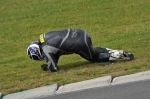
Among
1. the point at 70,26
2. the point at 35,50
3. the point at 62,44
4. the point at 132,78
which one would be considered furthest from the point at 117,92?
the point at 70,26

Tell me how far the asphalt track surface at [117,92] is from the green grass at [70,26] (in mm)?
871

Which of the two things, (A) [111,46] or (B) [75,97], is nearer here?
(B) [75,97]

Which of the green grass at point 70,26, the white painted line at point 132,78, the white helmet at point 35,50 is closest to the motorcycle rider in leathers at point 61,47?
the white helmet at point 35,50

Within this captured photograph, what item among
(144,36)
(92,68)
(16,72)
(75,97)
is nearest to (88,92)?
(75,97)

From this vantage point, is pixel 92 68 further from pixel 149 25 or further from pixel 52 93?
pixel 149 25

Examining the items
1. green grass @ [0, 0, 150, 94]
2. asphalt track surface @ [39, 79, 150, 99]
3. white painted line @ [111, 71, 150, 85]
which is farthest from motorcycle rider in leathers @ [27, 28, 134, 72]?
asphalt track surface @ [39, 79, 150, 99]

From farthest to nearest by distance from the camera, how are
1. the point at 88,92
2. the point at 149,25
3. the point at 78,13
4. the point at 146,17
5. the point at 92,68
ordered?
the point at 78,13
the point at 146,17
the point at 149,25
the point at 92,68
the point at 88,92

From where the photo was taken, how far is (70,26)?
2180 cm

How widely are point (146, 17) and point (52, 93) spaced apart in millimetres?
12587

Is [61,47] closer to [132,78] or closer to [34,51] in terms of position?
[34,51]

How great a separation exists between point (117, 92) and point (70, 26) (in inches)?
505

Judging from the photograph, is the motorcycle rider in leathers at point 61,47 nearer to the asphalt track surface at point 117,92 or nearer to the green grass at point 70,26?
the green grass at point 70,26

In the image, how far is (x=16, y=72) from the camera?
41.3 feet

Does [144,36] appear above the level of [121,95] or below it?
below
